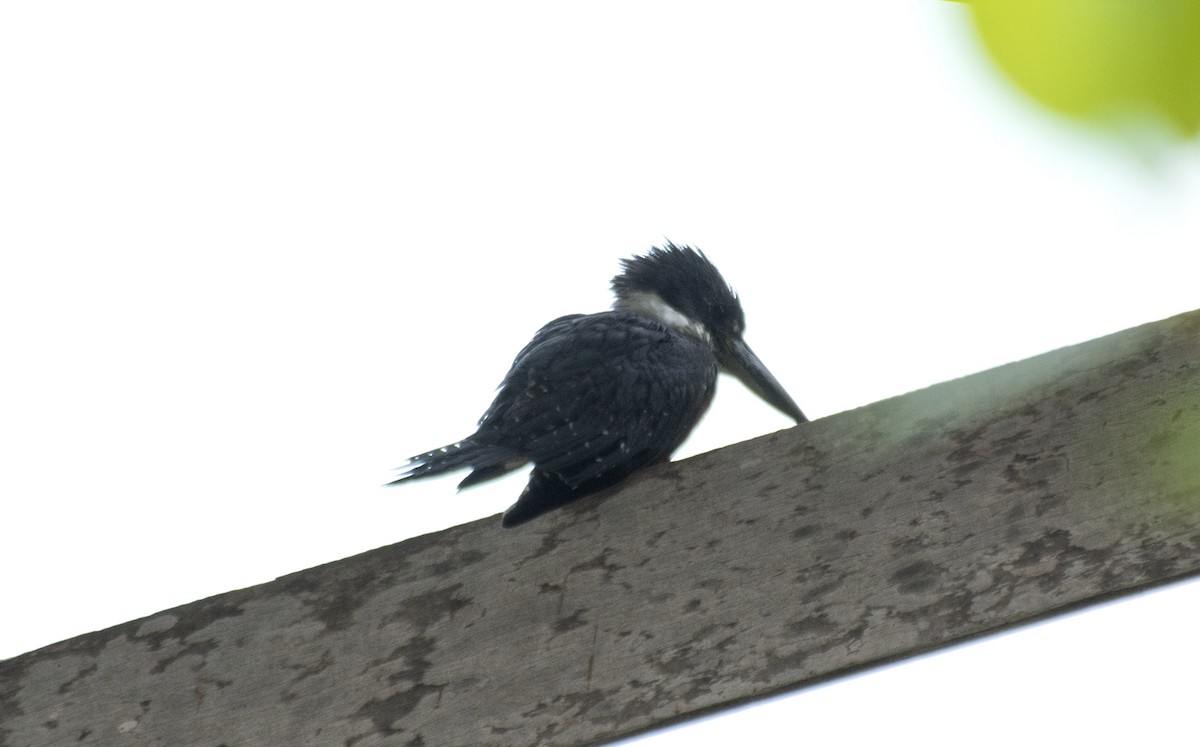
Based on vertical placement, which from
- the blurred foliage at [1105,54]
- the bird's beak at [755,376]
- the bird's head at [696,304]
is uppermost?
the blurred foliage at [1105,54]

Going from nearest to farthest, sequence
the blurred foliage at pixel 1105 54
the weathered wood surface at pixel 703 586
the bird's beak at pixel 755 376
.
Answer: the blurred foliage at pixel 1105 54
the weathered wood surface at pixel 703 586
the bird's beak at pixel 755 376

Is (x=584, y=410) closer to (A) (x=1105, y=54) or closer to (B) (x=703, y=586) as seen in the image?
(B) (x=703, y=586)

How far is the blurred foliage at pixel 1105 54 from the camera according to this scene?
0.95 feet

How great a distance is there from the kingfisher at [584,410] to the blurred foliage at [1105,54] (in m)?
1.41

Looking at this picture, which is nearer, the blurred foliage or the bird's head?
the blurred foliage

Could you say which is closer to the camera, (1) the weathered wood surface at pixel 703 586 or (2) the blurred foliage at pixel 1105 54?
(2) the blurred foliage at pixel 1105 54

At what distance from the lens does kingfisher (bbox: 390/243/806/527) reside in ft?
6.02

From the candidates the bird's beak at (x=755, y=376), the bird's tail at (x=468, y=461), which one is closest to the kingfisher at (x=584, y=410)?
the bird's tail at (x=468, y=461)

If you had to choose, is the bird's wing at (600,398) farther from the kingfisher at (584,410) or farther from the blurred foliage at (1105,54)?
the blurred foliage at (1105,54)

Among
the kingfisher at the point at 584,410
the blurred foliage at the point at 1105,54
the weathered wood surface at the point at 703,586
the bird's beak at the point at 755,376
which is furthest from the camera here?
the bird's beak at the point at 755,376

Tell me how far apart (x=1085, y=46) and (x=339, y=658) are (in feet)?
4.83

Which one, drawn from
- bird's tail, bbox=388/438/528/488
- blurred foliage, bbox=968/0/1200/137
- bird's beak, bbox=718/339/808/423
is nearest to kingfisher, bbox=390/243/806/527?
bird's tail, bbox=388/438/528/488

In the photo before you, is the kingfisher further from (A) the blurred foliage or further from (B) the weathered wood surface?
(A) the blurred foliage

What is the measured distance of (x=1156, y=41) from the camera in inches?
11.5
